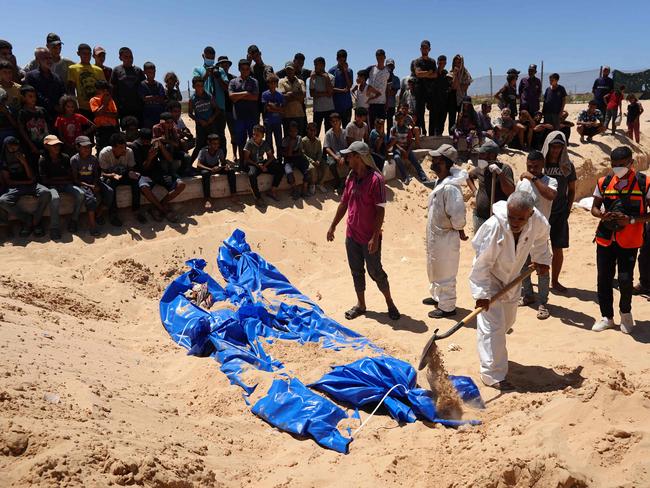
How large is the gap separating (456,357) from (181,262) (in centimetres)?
376

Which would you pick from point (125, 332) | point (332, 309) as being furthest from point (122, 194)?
point (332, 309)

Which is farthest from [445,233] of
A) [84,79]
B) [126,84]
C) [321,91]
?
[84,79]

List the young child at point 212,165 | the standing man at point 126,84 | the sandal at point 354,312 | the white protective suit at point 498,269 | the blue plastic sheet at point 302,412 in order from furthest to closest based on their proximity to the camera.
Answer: the young child at point 212,165 → the standing man at point 126,84 → the sandal at point 354,312 → the white protective suit at point 498,269 → the blue plastic sheet at point 302,412

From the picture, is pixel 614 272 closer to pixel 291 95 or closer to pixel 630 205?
pixel 630 205

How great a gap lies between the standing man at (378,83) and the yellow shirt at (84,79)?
4.57 m

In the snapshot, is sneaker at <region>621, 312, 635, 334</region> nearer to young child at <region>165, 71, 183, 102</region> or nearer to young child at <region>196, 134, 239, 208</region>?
young child at <region>196, 134, 239, 208</region>

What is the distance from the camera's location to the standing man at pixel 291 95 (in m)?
9.34

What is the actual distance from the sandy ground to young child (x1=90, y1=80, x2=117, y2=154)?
1617mm

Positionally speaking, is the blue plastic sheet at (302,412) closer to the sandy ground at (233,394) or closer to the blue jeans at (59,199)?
the sandy ground at (233,394)

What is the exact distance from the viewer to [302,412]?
4.02 m

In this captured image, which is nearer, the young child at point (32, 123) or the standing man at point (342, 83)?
the young child at point (32, 123)

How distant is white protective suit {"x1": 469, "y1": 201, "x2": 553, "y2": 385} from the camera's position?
170 inches

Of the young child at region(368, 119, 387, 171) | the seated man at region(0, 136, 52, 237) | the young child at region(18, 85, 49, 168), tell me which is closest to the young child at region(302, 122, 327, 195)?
the young child at region(368, 119, 387, 171)

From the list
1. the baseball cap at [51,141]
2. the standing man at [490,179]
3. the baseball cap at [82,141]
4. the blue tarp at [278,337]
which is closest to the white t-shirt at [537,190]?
the standing man at [490,179]
